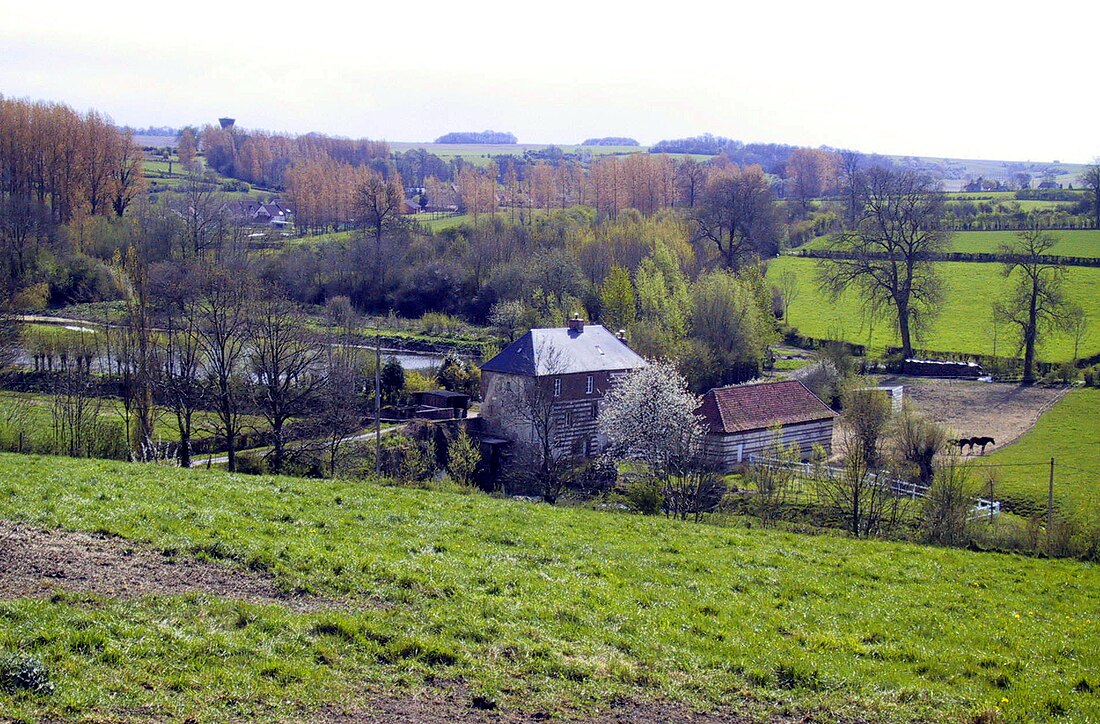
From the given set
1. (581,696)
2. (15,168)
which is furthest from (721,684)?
(15,168)

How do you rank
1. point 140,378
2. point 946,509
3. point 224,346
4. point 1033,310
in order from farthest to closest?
1. point 1033,310
2. point 224,346
3. point 140,378
4. point 946,509

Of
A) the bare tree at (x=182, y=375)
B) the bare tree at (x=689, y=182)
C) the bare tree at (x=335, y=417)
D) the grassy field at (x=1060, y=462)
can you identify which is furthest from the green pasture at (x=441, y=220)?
the grassy field at (x=1060, y=462)

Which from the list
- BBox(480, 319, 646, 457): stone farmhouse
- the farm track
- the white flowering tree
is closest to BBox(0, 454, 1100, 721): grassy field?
the farm track

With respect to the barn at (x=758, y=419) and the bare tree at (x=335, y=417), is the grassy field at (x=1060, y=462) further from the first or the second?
the bare tree at (x=335, y=417)

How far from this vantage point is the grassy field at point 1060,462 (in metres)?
30.7

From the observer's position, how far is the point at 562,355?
130ft

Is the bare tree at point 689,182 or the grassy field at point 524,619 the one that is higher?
the bare tree at point 689,182

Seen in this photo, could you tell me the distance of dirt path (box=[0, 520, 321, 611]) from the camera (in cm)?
1027

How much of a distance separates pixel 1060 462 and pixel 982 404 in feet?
41.4

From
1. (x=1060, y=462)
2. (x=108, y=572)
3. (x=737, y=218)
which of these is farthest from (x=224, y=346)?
(x=737, y=218)

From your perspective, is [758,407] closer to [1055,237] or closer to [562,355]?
[562,355]

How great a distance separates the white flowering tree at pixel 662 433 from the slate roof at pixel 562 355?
7.05 ft

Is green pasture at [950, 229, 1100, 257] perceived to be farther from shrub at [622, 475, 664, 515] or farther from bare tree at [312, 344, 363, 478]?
shrub at [622, 475, 664, 515]

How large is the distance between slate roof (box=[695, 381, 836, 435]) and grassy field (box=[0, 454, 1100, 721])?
20.4 meters
